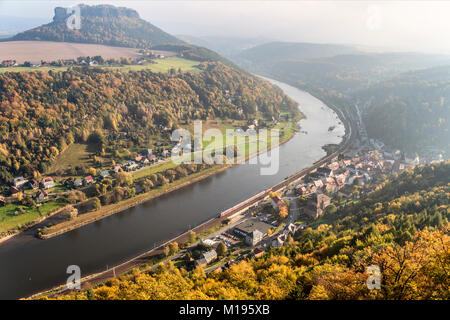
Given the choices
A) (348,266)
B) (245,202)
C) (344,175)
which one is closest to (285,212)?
(245,202)

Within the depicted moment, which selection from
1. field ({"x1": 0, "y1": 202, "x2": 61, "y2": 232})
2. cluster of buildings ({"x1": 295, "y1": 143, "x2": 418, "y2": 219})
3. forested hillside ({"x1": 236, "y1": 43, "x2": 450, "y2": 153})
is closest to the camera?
field ({"x1": 0, "y1": 202, "x2": 61, "y2": 232})

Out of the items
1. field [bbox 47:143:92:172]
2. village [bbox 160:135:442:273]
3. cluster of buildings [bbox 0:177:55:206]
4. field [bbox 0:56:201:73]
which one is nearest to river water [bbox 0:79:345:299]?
village [bbox 160:135:442:273]

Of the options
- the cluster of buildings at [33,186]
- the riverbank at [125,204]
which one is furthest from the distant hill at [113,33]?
the cluster of buildings at [33,186]

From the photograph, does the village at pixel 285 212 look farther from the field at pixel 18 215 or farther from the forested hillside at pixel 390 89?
the field at pixel 18 215

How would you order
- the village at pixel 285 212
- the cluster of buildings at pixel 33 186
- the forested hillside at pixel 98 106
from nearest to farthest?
1. the village at pixel 285 212
2. the cluster of buildings at pixel 33 186
3. the forested hillside at pixel 98 106

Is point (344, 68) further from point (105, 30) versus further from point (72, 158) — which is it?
point (72, 158)

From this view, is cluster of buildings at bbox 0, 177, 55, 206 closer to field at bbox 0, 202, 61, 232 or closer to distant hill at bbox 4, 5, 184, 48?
field at bbox 0, 202, 61, 232
